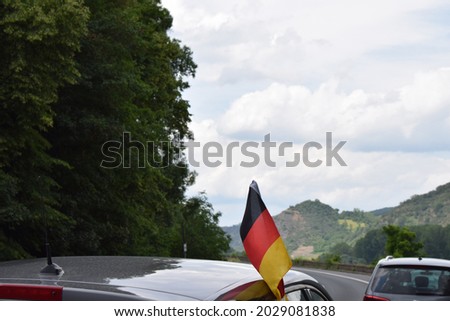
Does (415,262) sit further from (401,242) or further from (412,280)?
(401,242)

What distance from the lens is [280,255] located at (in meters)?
3.98

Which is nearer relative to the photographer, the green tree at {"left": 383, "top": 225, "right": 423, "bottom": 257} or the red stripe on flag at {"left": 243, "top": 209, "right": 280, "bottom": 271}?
the red stripe on flag at {"left": 243, "top": 209, "right": 280, "bottom": 271}

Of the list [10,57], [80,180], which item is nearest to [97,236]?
[80,180]

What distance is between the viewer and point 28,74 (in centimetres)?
2792

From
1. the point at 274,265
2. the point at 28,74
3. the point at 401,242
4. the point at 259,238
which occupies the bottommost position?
the point at 274,265

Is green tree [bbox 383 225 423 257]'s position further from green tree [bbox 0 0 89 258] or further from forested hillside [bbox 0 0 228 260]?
green tree [bbox 0 0 89 258]

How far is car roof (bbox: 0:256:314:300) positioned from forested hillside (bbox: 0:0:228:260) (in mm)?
17613

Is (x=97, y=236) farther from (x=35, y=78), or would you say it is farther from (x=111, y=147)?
(x=35, y=78)

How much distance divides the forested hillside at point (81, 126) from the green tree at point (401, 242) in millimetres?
73995

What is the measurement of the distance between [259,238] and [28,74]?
24818 millimetres

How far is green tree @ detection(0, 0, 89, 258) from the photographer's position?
27.2m

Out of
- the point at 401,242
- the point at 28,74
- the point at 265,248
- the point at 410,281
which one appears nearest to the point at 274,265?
the point at 265,248

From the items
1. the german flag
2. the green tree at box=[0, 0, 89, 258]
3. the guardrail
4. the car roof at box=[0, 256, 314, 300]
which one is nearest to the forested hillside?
the green tree at box=[0, 0, 89, 258]
